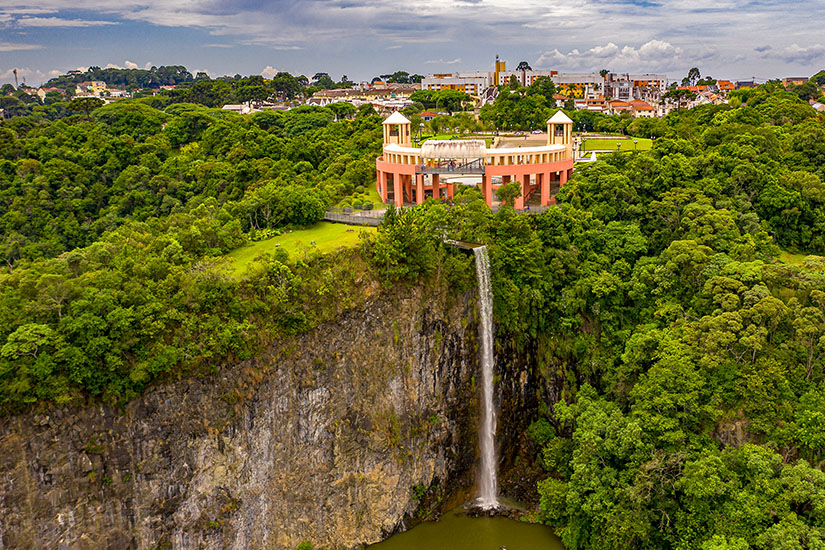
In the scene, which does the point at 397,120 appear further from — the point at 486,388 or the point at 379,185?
the point at 486,388

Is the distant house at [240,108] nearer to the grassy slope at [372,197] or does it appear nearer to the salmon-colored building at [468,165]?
the grassy slope at [372,197]

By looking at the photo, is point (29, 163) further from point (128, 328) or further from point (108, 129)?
point (128, 328)

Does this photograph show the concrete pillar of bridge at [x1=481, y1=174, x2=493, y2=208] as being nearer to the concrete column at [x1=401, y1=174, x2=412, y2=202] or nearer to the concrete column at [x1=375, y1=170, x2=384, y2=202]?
the concrete column at [x1=401, y1=174, x2=412, y2=202]

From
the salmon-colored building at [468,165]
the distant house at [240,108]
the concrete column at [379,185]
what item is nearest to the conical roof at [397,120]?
the salmon-colored building at [468,165]

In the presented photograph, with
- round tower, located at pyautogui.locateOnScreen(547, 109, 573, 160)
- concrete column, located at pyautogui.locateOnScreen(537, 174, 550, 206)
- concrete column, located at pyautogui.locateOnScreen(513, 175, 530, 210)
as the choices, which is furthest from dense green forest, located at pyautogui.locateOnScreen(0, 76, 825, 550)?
concrete column, located at pyautogui.locateOnScreen(513, 175, 530, 210)

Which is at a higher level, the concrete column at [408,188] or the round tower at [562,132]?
the round tower at [562,132]

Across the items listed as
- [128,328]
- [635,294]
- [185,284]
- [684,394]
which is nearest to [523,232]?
[635,294]
